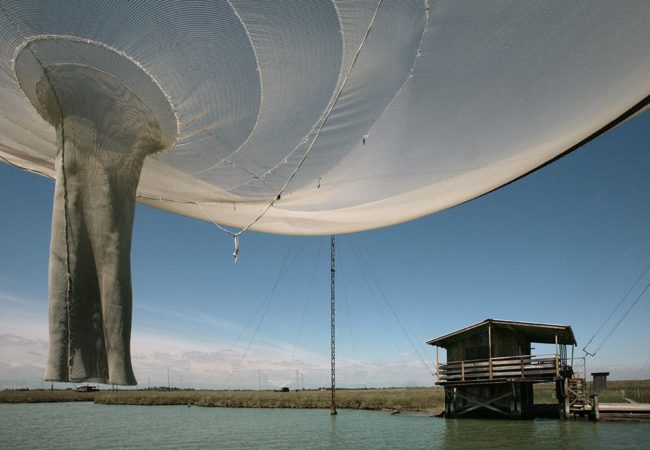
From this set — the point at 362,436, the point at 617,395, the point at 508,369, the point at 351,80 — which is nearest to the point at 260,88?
the point at 351,80

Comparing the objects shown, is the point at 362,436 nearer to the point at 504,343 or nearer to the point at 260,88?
the point at 504,343

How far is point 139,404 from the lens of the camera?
6350 centimetres

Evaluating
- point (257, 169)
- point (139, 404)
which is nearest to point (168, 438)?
point (257, 169)

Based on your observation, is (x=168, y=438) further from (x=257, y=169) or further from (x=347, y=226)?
(x=257, y=169)

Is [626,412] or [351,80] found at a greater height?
[351,80]

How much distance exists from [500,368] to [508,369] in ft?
1.20

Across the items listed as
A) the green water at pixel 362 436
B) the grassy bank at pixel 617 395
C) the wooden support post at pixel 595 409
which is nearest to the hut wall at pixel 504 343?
the green water at pixel 362 436

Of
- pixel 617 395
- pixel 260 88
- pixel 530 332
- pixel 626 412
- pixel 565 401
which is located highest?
pixel 260 88

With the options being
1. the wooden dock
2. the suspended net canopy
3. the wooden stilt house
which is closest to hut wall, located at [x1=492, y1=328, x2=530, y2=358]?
the wooden stilt house

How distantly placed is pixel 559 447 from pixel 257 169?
1549 cm

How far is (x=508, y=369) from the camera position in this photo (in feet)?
84.1

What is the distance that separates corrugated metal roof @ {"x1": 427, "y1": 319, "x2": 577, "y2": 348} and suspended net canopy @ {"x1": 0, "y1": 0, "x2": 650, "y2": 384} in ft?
74.5

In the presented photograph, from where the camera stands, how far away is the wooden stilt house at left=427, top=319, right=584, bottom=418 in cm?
2523

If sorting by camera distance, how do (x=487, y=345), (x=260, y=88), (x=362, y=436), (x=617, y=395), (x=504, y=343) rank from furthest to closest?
1. (x=617, y=395)
2. (x=487, y=345)
3. (x=504, y=343)
4. (x=362, y=436)
5. (x=260, y=88)
